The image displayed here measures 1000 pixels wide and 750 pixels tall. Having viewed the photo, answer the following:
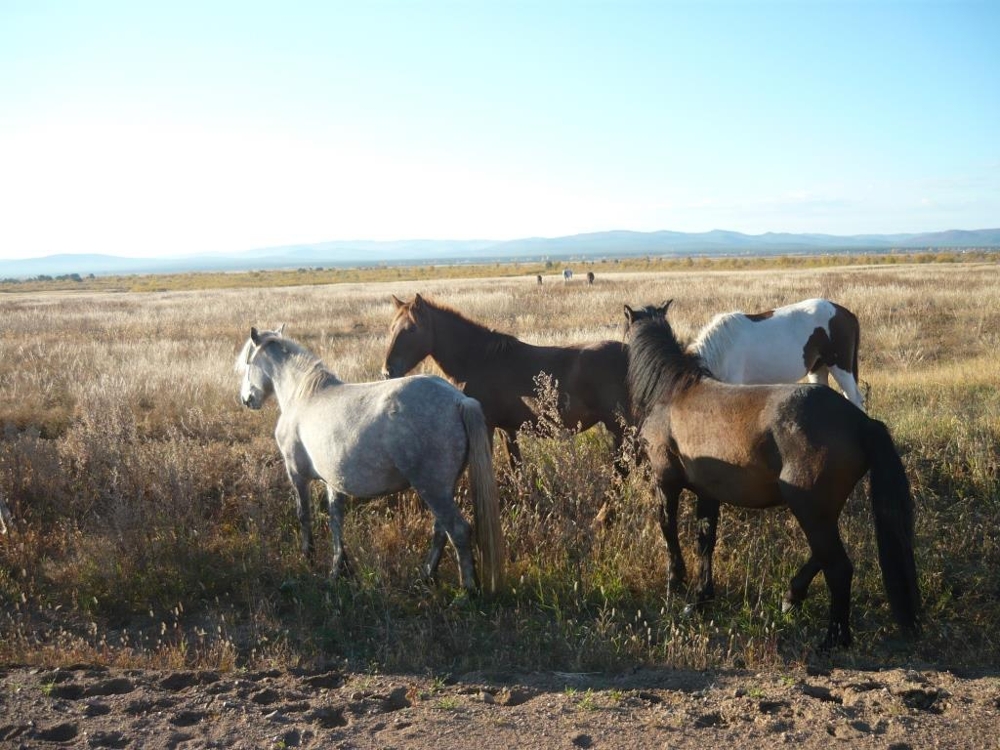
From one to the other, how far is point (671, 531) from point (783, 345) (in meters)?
4.11

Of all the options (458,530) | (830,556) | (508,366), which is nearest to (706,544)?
(830,556)

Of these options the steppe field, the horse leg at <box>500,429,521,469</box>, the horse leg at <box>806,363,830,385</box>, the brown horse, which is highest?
the brown horse

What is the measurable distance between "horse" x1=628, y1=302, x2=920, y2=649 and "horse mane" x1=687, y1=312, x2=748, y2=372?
9.29ft

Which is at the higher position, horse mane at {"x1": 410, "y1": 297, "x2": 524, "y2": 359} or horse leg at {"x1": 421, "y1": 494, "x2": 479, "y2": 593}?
horse mane at {"x1": 410, "y1": 297, "x2": 524, "y2": 359}

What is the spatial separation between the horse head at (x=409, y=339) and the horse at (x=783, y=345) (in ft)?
9.70

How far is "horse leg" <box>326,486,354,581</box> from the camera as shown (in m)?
5.76

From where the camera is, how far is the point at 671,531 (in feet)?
17.8

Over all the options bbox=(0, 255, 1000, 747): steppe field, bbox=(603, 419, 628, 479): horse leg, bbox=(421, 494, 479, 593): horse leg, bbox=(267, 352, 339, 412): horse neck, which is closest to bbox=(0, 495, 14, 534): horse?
bbox=(0, 255, 1000, 747): steppe field

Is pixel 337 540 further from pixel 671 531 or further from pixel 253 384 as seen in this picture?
pixel 671 531

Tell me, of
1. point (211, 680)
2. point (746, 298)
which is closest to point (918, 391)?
point (211, 680)

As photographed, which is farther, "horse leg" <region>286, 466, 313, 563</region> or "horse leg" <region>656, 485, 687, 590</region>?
"horse leg" <region>286, 466, 313, 563</region>

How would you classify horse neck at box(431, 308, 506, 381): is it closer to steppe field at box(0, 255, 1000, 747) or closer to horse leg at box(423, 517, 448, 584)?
steppe field at box(0, 255, 1000, 747)

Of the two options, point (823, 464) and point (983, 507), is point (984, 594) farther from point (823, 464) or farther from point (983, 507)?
point (823, 464)

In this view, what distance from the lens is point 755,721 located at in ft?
11.9
